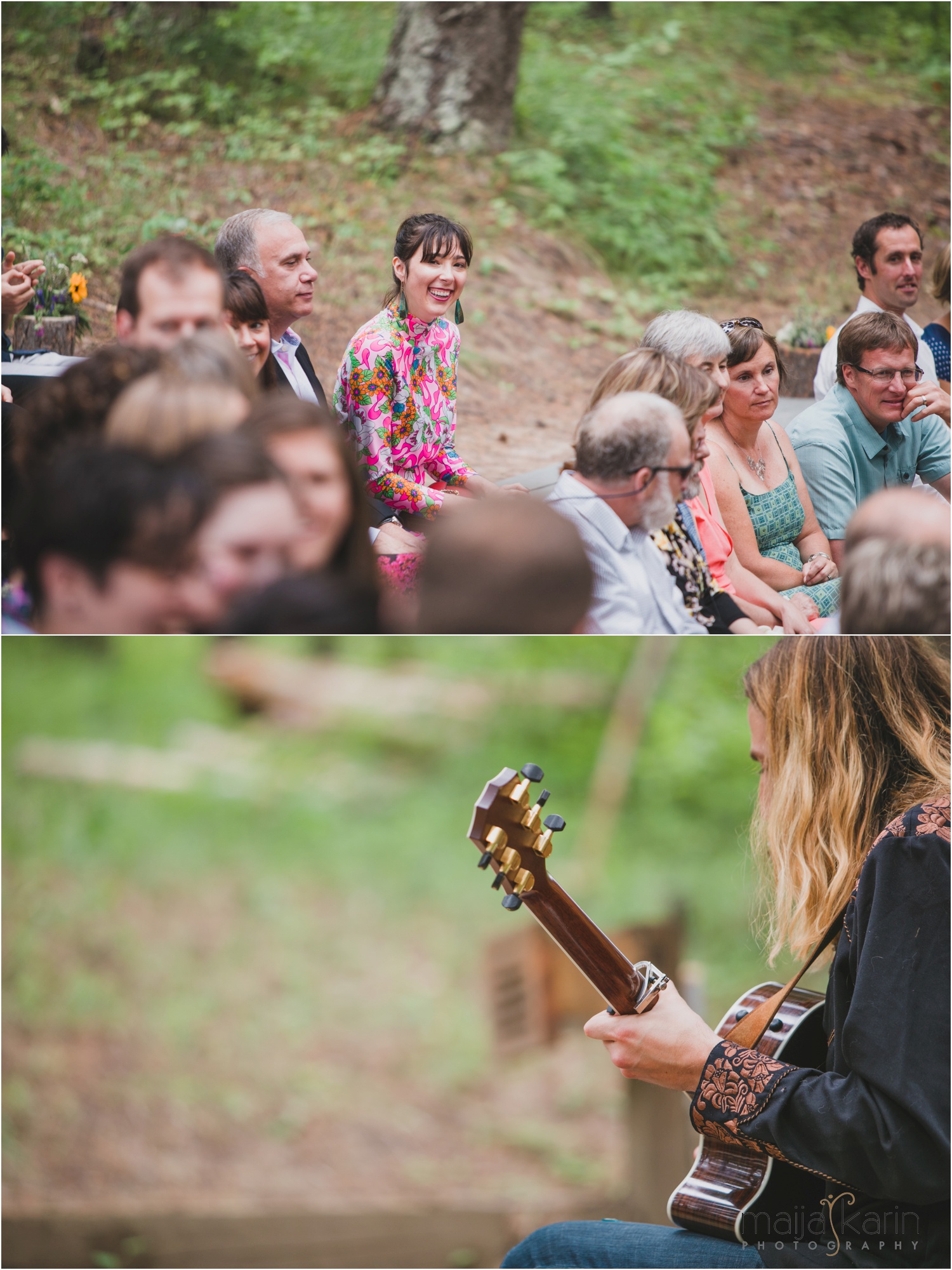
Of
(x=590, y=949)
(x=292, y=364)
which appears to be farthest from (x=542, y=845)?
(x=292, y=364)

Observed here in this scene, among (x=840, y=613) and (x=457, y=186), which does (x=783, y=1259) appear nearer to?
(x=840, y=613)

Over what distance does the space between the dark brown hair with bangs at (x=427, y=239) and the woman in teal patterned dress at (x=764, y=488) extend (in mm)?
722

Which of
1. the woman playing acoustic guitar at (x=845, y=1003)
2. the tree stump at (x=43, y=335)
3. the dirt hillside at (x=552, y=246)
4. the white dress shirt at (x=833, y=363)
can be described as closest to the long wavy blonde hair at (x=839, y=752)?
the woman playing acoustic guitar at (x=845, y=1003)

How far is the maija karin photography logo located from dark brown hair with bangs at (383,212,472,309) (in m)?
2.20

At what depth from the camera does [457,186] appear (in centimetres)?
709

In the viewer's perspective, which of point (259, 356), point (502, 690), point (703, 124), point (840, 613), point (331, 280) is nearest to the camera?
point (840, 613)

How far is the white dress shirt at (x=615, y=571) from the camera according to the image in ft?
6.41

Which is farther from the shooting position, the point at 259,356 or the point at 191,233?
the point at 191,233

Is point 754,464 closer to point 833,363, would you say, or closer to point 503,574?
point 833,363

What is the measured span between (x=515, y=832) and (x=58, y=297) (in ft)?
10.4

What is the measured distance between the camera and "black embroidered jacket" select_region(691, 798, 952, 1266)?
51.9 inches

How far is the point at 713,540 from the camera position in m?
2.47

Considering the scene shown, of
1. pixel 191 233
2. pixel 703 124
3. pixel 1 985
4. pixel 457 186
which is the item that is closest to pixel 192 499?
pixel 1 985

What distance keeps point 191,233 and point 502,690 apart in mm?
2856
